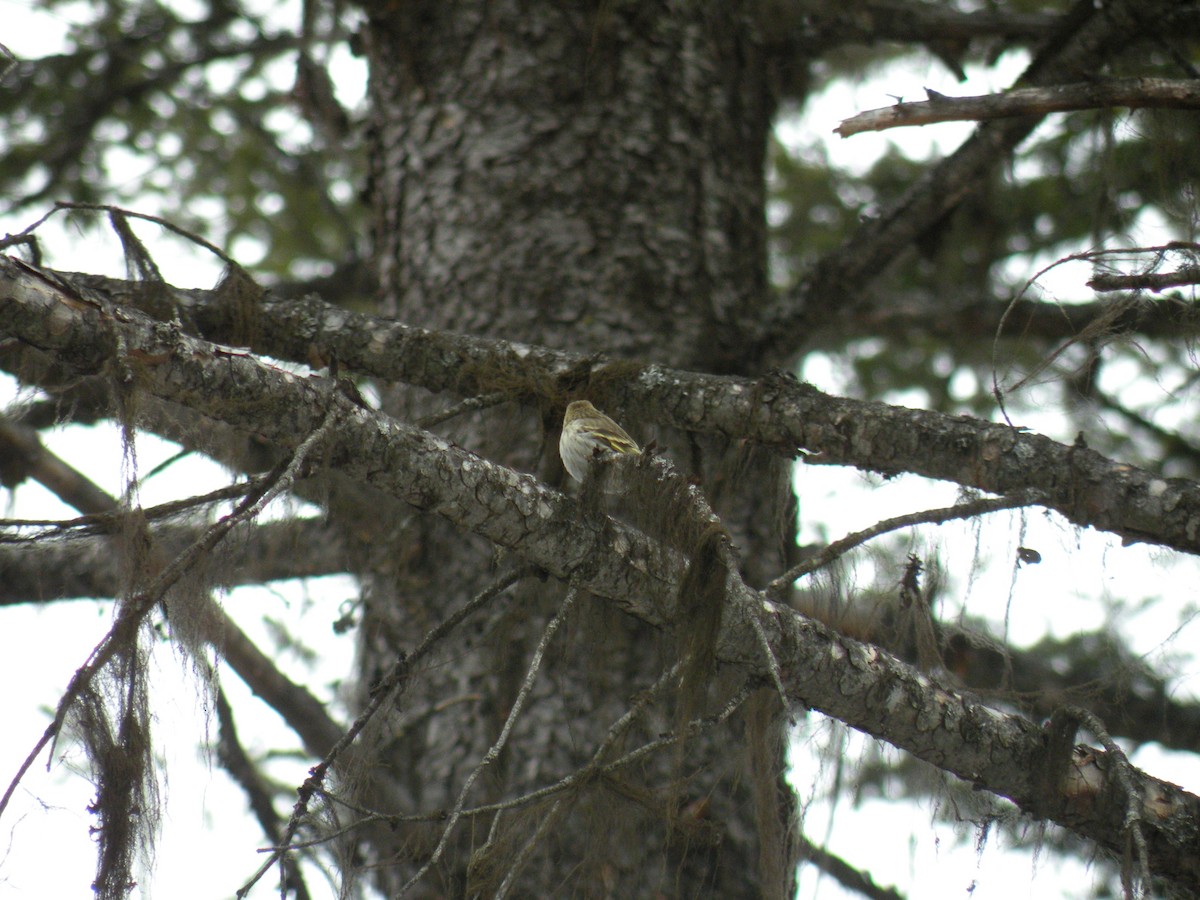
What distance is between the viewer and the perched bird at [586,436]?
2.84m

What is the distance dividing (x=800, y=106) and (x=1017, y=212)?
1.37 m

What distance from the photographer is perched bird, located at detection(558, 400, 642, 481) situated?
2838mm

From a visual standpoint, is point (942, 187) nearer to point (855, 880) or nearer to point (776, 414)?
point (776, 414)

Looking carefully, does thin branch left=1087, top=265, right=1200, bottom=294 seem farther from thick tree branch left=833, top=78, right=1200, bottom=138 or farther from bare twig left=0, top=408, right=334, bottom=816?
bare twig left=0, top=408, right=334, bottom=816

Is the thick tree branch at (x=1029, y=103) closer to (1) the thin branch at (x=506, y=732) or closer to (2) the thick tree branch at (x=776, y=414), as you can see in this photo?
(2) the thick tree branch at (x=776, y=414)

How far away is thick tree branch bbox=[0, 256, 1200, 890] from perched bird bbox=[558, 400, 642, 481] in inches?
17.3

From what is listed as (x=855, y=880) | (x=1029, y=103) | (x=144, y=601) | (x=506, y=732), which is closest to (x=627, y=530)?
(x=506, y=732)

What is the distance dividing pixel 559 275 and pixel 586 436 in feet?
3.43

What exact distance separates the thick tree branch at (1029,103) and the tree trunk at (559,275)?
90 centimetres

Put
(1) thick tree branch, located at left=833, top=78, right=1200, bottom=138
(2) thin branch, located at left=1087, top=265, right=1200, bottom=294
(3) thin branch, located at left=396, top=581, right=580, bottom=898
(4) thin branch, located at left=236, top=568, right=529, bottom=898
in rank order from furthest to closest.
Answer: (1) thick tree branch, located at left=833, top=78, right=1200, bottom=138 → (2) thin branch, located at left=1087, top=265, right=1200, bottom=294 → (4) thin branch, located at left=236, top=568, right=529, bottom=898 → (3) thin branch, located at left=396, top=581, right=580, bottom=898

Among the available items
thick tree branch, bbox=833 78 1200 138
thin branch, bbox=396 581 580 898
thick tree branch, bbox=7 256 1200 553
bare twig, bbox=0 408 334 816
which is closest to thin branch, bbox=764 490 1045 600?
thick tree branch, bbox=7 256 1200 553

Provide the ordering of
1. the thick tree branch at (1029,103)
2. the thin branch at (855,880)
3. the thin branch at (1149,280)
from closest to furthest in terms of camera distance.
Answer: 1. the thin branch at (1149,280)
2. the thick tree branch at (1029,103)
3. the thin branch at (855,880)

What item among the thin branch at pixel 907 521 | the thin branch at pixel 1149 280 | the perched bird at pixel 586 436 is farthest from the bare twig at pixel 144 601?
the thin branch at pixel 1149 280

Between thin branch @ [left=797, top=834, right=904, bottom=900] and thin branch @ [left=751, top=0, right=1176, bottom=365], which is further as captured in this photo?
thin branch @ [left=751, top=0, right=1176, bottom=365]
